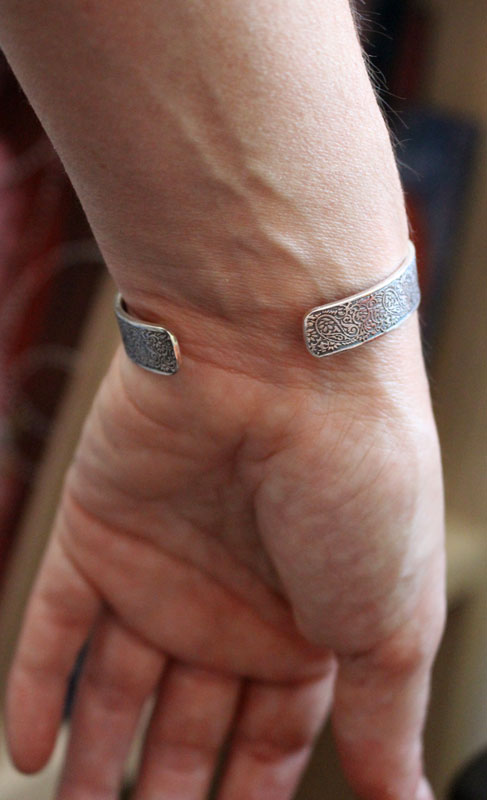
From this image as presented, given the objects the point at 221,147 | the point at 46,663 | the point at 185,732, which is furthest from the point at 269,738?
the point at 221,147

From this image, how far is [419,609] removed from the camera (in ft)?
→ 2.03

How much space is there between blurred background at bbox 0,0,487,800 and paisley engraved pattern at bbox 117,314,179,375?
1.35ft

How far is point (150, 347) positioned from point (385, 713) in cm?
33

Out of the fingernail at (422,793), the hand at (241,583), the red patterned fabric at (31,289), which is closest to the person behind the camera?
the hand at (241,583)

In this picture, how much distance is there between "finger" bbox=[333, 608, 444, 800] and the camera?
0.62 metres

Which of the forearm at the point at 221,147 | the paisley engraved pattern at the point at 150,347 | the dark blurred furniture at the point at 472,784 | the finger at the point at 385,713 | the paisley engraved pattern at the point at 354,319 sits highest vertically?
the forearm at the point at 221,147

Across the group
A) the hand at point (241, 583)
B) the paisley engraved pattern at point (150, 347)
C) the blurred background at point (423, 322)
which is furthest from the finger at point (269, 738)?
the paisley engraved pattern at point (150, 347)

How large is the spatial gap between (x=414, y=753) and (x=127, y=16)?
56 cm

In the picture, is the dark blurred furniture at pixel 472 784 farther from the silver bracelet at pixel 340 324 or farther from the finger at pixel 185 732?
the silver bracelet at pixel 340 324

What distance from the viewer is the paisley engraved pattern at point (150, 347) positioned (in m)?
0.54

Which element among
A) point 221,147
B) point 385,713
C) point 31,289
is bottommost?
point 385,713

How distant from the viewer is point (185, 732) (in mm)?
716

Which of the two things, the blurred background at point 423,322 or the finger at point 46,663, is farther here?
the blurred background at point 423,322

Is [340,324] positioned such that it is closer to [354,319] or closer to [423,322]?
[354,319]
